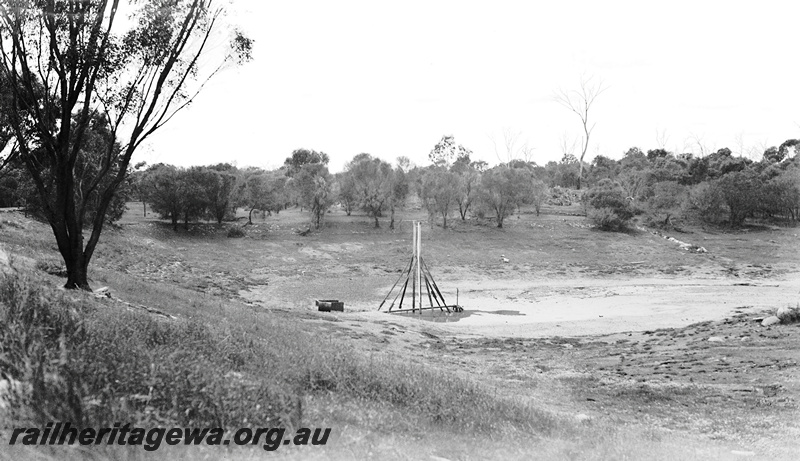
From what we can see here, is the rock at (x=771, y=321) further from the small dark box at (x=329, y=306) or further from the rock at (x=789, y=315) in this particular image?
the small dark box at (x=329, y=306)

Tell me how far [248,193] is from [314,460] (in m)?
62.8

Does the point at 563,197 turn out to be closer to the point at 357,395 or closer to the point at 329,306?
the point at 329,306

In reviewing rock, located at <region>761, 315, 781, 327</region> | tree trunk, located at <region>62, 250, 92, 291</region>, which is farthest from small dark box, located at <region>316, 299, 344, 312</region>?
rock, located at <region>761, 315, 781, 327</region>

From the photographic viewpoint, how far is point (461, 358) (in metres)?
17.1

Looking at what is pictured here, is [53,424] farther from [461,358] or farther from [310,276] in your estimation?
[310,276]

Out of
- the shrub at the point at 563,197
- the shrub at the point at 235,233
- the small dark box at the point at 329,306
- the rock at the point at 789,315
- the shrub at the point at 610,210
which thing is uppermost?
the shrub at the point at 563,197

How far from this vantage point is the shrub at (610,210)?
71250 mm

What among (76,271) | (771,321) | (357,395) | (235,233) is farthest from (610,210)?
(357,395)

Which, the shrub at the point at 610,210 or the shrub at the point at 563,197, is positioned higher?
the shrub at the point at 563,197

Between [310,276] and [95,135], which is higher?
[95,135]

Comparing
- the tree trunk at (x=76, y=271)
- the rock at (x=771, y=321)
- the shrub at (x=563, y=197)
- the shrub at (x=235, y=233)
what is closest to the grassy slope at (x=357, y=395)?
the tree trunk at (x=76, y=271)

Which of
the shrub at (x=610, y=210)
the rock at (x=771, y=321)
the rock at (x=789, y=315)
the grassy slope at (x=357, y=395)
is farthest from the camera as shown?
the shrub at (x=610, y=210)

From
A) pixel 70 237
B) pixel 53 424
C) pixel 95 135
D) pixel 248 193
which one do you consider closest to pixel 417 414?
pixel 53 424

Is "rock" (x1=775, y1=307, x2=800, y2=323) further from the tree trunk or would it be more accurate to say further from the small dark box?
the tree trunk
